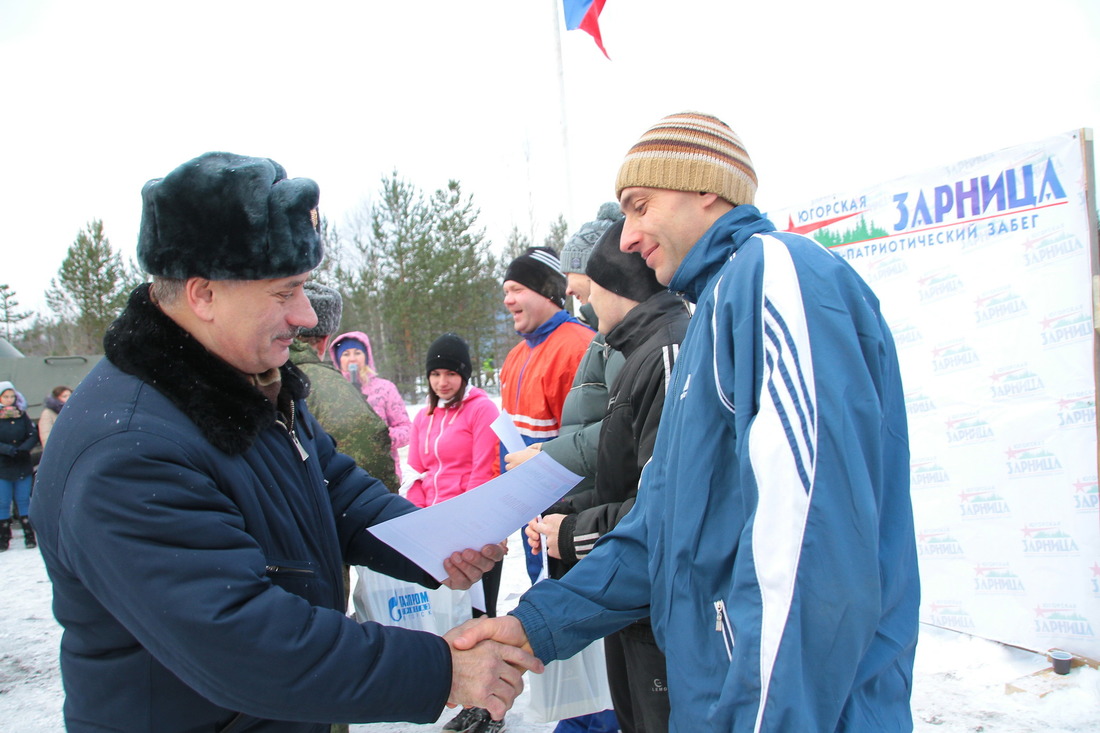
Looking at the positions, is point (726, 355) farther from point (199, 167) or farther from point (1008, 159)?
point (1008, 159)

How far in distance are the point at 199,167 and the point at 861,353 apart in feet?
4.35

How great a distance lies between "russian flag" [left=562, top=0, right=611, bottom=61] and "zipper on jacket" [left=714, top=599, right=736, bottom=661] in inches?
305

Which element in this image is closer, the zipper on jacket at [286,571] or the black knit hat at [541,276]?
the zipper on jacket at [286,571]

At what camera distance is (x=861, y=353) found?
117 centimetres

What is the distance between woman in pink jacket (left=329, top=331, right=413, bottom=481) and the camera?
5117mm

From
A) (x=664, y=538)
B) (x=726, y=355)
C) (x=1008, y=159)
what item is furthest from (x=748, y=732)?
(x=1008, y=159)

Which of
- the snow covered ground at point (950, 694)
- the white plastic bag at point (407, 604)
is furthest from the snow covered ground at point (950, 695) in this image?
the white plastic bag at point (407, 604)

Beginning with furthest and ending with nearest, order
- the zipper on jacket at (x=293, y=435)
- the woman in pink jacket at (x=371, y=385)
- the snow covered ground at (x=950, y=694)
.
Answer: the woman in pink jacket at (x=371, y=385) < the snow covered ground at (x=950, y=694) < the zipper on jacket at (x=293, y=435)

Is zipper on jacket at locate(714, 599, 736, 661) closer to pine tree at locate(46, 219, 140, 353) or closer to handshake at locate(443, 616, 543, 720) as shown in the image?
handshake at locate(443, 616, 543, 720)

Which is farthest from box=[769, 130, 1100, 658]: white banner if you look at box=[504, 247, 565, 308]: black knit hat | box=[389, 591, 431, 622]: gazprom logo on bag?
box=[389, 591, 431, 622]: gazprom logo on bag

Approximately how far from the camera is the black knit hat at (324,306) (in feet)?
11.6

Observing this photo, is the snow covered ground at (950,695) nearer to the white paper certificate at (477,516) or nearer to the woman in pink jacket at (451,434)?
the woman in pink jacket at (451,434)

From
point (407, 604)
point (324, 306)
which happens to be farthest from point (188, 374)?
point (407, 604)

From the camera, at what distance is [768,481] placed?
1115 mm
